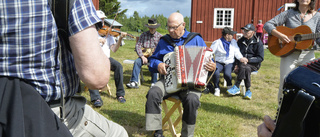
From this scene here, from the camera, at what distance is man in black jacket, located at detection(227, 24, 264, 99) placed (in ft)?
18.6

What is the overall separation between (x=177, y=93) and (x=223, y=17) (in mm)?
15860

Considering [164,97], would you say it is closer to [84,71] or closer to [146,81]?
[84,71]

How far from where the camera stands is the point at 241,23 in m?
18.0

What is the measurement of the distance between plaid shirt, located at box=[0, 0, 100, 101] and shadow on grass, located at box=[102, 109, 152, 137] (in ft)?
8.33

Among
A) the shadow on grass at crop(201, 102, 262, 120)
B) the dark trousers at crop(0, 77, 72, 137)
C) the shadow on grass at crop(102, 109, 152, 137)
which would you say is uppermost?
the dark trousers at crop(0, 77, 72, 137)

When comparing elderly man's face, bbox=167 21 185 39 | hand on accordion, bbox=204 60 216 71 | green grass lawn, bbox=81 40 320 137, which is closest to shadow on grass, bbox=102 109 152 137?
green grass lawn, bbox=81 40 320 137

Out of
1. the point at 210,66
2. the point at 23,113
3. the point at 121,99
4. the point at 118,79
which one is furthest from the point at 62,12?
the point at 118,79

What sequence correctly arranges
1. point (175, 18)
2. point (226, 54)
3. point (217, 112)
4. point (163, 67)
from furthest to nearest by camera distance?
point (226, 54) → point (217, 112) → point (175, 18) → point (163, 67)

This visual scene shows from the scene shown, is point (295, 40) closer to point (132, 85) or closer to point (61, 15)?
point (61, 15)

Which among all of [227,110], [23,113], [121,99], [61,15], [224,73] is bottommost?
[227,110]

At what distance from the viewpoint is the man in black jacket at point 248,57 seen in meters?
5.66

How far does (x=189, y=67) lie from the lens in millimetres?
3211

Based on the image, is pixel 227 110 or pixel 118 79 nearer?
pixel 227 110

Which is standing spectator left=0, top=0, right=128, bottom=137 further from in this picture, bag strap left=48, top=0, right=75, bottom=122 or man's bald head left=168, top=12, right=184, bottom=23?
man's bald head left=168, top=12, right=184, bottom=23
